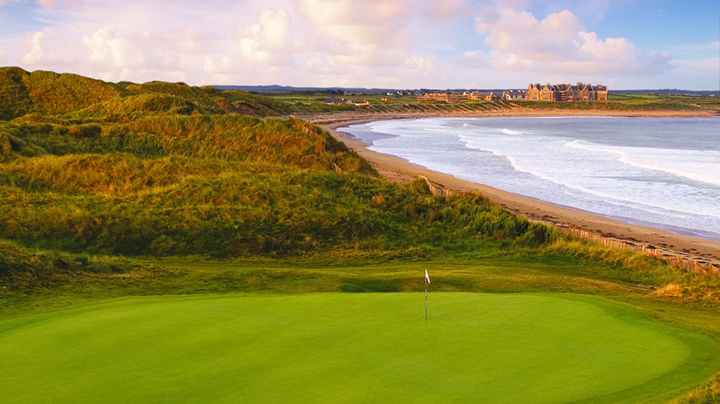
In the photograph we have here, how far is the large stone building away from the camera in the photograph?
190625mm

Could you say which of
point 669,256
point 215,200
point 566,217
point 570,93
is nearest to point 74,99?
point 215,200

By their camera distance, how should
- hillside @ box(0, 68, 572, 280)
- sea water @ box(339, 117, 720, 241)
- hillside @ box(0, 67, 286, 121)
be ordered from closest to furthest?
hillside @ box(0, 68, 572, 280)
sea water @ box(339, 117, 720, 241)
hillside @ box(0, 67, 286, 121)

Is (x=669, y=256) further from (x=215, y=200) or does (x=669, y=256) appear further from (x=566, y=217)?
(x=215, y=200)

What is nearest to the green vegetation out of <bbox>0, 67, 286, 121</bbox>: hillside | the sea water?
<bbox>0, 67, 286, 121</bbox>: hillside

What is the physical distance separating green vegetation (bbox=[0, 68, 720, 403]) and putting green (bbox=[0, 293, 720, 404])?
0.09 m

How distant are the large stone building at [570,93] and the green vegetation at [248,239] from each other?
173726mm

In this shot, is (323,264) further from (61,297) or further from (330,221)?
(61,297)

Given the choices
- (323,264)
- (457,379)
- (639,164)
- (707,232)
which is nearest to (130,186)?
(323,264)

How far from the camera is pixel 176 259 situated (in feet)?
52.5

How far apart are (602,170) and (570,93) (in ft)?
534

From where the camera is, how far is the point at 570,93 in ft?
630

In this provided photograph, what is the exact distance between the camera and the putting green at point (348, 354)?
555cm

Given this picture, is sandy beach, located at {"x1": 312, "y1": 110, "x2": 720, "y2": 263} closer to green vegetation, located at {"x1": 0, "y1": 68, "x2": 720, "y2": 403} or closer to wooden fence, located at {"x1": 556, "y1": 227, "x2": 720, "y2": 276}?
wooden fence, located at {"x1": 556, "y1": 227, "x2": 720, "y2": 276}

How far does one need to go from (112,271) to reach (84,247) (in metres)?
4.66
